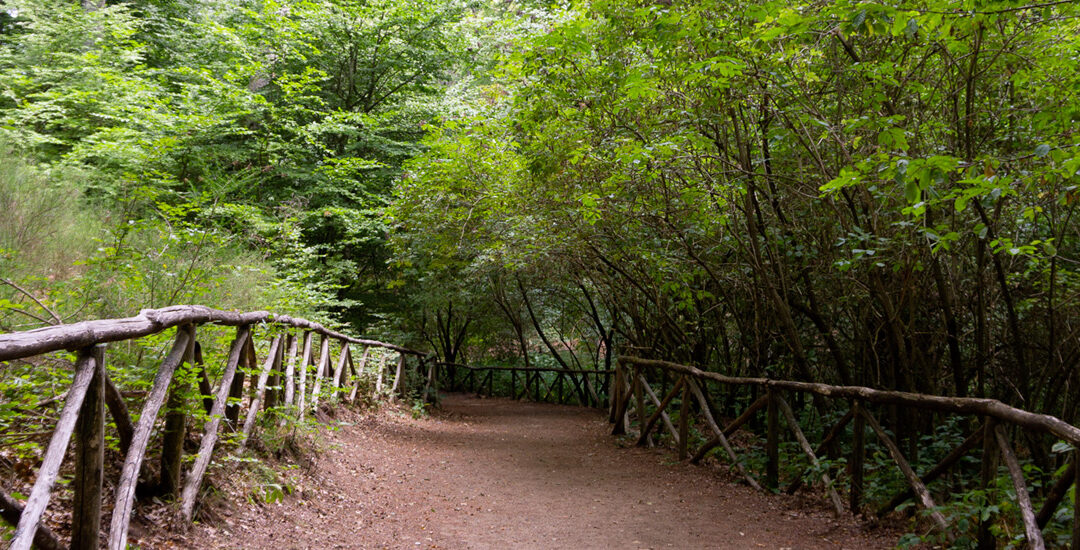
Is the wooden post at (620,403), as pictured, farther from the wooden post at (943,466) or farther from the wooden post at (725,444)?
the wooden post at (943,466)

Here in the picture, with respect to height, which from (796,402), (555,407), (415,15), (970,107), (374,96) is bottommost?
(555,407)

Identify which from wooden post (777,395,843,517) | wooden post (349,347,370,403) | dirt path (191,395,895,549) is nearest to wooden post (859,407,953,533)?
dirt path (191,395,895,549)

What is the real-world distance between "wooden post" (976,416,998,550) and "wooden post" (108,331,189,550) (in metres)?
4.64

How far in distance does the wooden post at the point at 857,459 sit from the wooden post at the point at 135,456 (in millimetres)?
4879

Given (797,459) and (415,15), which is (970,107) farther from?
(415,15)

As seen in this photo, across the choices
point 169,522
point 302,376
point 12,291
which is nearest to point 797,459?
point 302,376

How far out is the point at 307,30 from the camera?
15.7 meters

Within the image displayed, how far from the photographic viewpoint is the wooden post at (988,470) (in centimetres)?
407

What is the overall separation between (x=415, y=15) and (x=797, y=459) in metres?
13.5

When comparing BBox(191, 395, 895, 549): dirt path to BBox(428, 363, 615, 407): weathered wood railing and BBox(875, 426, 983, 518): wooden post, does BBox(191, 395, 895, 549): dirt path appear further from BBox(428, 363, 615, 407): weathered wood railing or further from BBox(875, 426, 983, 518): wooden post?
BBox(428, 363, 615, 407): weathered wood railing

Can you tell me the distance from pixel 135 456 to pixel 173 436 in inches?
30.7

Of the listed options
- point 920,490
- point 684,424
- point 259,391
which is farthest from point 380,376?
point 920,490

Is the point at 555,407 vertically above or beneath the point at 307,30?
beneath

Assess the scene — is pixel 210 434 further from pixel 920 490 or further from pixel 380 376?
pixel 380 376
